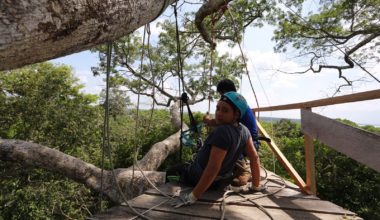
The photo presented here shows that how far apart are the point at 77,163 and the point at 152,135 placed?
18.4 ft

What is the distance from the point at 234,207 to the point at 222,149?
1.54ft

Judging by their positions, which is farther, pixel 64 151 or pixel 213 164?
pixel 64 151

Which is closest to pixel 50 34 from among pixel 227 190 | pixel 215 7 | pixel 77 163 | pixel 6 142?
pixel 227 190

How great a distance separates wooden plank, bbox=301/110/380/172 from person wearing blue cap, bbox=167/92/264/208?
0.52m

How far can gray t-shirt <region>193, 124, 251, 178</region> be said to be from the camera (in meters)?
2.10

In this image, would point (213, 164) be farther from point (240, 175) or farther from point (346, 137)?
point (346, 137)

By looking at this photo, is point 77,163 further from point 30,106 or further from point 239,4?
point 239,4

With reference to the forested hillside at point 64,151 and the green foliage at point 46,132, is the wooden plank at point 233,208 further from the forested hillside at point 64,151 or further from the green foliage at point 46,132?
the green foliage at point 46,132

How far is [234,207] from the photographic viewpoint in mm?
2172

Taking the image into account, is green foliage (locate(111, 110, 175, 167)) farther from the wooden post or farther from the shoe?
the wooden post

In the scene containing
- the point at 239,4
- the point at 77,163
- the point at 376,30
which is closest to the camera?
the point at 77,163

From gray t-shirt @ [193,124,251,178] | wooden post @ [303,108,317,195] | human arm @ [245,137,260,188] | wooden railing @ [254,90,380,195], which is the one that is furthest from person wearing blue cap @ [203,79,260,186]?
wooden post @ [303,108,317,195]

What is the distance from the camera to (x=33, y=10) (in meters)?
0.80

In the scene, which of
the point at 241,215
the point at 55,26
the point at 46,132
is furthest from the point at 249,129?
the point at 46,132
